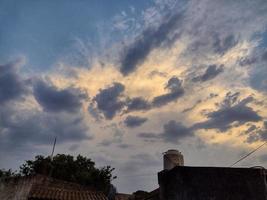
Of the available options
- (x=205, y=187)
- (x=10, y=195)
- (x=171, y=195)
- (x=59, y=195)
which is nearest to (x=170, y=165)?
(x=171, y=195)

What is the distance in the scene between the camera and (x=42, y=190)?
54.4 feet

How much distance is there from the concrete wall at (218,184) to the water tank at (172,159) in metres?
4.62

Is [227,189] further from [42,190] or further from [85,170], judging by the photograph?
[85,170]

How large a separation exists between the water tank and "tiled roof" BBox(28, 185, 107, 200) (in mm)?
4736

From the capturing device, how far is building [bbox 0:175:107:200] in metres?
16.2

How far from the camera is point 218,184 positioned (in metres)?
12.8

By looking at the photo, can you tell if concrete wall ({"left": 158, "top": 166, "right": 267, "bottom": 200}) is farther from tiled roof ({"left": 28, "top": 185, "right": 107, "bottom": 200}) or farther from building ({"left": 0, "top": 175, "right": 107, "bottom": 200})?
building ({"left": 0, "top": 175, "right": 107, "bottom": 200})

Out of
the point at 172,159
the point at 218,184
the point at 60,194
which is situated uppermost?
the point at 172,159

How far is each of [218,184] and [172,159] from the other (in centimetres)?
620

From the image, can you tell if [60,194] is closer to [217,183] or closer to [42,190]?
[42,190]

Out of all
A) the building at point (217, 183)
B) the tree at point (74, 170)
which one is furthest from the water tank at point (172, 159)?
the tree at point (74, 170)

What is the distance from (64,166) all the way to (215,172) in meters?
25.4

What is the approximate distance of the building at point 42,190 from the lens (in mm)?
16219

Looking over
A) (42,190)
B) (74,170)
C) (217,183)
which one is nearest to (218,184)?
(217,183)
